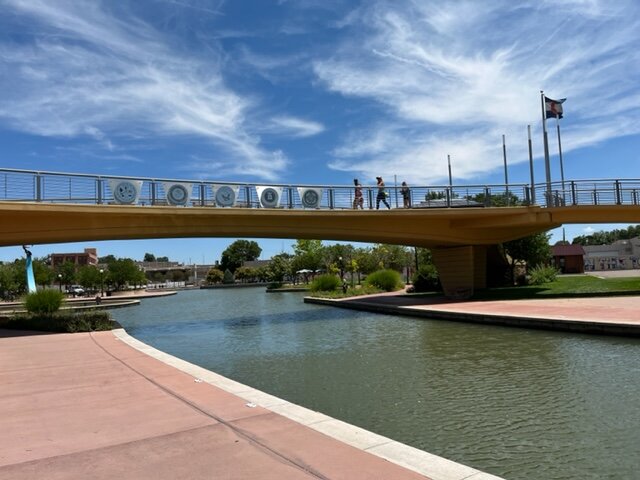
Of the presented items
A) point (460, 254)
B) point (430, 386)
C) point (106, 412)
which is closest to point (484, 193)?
point (460, 254)

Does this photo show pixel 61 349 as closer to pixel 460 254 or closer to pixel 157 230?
pixel 157 230

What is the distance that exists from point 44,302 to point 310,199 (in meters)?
13.9

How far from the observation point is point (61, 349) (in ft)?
48.9

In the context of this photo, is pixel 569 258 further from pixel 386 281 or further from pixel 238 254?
pixel 238 254

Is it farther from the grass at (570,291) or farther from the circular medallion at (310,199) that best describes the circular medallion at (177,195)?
the grass at (570,291)

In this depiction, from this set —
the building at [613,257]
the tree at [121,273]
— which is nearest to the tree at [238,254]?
the tree at [121,273]

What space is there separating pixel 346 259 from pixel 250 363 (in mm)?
54634

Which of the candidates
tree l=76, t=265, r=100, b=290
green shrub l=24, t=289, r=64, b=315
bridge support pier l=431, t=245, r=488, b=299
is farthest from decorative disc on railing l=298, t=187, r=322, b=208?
tree l=76, t=265, r=100, b=290

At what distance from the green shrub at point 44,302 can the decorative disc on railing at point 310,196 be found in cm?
1308

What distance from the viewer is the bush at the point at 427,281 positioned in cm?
4009

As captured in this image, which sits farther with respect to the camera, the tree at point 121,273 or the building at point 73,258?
the building at point 73,258

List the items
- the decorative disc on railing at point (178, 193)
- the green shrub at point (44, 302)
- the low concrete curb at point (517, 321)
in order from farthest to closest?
the green shrub at point (44, 302)
the decorative disc on railing at point (178, 193)
the low concrete curb at point (517, 321)

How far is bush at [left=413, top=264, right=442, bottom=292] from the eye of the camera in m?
40.1

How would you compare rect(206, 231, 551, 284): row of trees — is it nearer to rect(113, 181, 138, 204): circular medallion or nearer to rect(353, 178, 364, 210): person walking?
rect(353, 178, 364, 210): person walking
